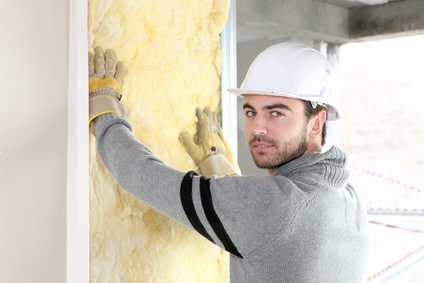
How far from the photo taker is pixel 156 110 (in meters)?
1.59

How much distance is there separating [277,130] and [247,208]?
31 cm

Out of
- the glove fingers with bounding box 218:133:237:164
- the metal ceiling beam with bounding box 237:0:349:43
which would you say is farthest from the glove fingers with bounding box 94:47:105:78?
the metal ceiling beam with bounding box 237:0:349:43

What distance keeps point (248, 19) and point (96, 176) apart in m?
2.42

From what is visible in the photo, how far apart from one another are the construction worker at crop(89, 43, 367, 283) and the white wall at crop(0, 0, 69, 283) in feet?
0.49

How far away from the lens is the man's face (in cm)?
150

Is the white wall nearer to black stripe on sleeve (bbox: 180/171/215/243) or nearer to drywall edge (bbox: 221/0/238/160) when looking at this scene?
black stripe on sleeve (bbox: 180/171/215/243)

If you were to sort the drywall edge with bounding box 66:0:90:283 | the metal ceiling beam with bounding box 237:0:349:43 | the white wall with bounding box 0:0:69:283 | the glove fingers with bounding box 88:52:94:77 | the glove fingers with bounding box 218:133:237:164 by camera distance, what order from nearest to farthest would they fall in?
the white wall with bounding box 0:0:69:283, the drywall edge with bounding box 66:0:90:283, the glove fingers with bounding box 88:52:94:77, the glove fingers with bounding box 218:133:237:164, the metal ceiling beam with bounding box 237:0:349:43

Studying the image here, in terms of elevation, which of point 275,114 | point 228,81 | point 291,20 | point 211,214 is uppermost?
point 291,20

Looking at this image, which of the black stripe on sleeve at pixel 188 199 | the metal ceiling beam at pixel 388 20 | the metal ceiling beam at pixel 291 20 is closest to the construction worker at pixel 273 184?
the black stripe on sleeve at pixel 188 199

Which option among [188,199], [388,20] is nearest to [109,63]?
[188,199]

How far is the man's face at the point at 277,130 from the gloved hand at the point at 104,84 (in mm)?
382

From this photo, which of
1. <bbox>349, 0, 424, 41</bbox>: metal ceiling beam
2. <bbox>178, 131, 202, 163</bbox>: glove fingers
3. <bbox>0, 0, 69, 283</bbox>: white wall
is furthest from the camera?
<bbox>349, 0, 424, 41</bbox>: metal ceiling beam

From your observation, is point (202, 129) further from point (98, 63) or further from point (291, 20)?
point (291, 20)

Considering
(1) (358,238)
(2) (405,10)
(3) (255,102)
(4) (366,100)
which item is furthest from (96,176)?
(4) (366,100)
